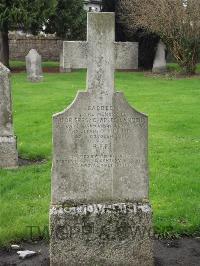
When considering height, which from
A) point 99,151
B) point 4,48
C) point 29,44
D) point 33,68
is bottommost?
point 99,151

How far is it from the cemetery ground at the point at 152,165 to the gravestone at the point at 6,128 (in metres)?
0.27

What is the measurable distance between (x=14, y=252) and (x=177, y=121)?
28.2ft

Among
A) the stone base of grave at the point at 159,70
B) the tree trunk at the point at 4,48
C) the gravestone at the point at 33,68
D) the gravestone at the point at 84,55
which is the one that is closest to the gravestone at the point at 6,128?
the gravestone at the point at 84,55

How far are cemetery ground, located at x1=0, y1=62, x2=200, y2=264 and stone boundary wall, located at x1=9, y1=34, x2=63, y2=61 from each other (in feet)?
66.5

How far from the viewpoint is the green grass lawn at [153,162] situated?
A: 650 cm

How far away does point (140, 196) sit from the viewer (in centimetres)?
534

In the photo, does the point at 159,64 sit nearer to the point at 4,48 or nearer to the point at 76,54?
the point at 4,48

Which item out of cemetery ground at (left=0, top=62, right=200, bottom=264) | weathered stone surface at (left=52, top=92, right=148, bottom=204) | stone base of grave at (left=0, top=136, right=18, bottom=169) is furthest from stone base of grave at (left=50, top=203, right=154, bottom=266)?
stone base of grave at (left=0, top=136, right=18, bottom=169)

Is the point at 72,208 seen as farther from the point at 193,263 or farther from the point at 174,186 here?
the point at 174,186

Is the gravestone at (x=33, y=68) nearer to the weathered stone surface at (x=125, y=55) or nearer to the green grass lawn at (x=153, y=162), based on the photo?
the green grass lawn at (x=153, y=162)

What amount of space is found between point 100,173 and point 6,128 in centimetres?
437

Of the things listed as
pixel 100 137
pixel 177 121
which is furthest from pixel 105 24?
pixel 177 121

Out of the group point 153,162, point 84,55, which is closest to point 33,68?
point 153,162

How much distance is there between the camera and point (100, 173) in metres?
5.29
